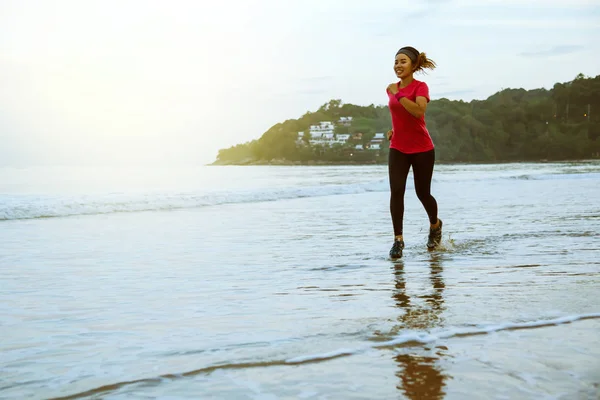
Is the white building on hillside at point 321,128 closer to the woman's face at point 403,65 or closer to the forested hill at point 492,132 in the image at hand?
the forested hill at point 492,132

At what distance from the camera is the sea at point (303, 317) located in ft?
7.48

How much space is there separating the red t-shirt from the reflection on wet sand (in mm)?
1539

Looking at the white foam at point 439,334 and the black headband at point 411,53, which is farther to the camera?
the black headband at point 411,53

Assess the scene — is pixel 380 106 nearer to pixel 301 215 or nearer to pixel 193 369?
pixel 301 215

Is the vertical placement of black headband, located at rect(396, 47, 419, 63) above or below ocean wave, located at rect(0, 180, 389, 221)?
above

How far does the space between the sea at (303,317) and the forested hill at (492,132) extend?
101 m

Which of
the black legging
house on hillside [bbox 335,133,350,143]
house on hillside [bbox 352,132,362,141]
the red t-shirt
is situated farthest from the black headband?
house on hillside [bbox 335,133,350,143]

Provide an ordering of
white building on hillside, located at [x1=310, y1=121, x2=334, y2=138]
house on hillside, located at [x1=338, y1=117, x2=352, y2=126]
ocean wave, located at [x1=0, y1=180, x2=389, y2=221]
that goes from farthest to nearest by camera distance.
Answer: house on hillside, located at [x1=338, y1=117, x2=352, y2=126] → white building on hillside, located at [x1=310, y1=121, x2=334, y2=138] → ocean wave, located at [x1=0, y1=180, x2=389, y2=221]

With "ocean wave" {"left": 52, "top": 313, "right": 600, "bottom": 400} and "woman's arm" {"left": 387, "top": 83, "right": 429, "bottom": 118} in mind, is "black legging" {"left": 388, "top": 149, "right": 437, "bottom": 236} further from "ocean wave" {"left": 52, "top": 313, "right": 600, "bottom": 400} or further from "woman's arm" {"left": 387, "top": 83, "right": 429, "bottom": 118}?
"ocean wave" {"left": 52, "top": 313, "right": 600, "bottom": 400}

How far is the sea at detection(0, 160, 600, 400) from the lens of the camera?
2.28 m

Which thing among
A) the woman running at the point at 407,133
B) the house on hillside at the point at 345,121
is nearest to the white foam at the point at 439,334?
the woman running at the point at 407,133

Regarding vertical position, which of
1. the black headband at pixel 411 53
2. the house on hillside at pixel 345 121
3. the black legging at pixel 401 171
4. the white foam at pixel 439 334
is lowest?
the white foam at pixel 439 334

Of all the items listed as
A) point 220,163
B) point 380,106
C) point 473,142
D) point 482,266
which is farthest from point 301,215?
point 220,163

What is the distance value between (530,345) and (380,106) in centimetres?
14118
